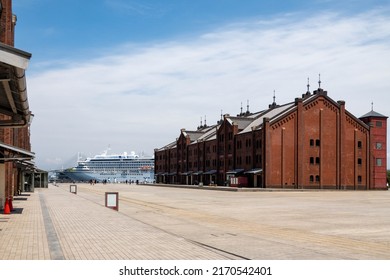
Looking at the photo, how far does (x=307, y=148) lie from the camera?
7262cm

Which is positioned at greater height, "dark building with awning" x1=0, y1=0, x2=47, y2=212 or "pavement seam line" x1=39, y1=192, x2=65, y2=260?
"dark building with awning" x1=0, y1=0, x2=47, y2=212

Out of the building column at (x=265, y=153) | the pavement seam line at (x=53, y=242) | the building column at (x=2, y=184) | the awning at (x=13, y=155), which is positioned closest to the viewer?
the pavement seam line at (x=53, y=242)

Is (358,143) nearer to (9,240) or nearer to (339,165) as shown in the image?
(339,165)

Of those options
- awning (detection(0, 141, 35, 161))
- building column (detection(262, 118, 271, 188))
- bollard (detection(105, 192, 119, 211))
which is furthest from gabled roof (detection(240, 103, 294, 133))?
awning (detection(0, 141, 35, 161))

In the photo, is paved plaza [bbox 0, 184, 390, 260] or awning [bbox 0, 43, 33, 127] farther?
paved plaza [bbox 0, 184, 390, 260]

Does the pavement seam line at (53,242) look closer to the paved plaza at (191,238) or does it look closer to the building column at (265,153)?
Result: the paved plaza at (191,238)

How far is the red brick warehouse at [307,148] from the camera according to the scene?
70.7 m

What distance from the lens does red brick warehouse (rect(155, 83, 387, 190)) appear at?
232 feet

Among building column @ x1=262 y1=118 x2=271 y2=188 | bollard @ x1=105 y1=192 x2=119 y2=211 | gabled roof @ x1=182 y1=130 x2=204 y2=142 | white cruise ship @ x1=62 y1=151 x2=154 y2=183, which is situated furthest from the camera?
white cruise ship @ x1=62 y1=151 x2=154 y2=183

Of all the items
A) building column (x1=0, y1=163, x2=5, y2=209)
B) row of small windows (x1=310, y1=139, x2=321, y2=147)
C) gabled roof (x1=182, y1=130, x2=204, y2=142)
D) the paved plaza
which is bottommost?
the paved plaza

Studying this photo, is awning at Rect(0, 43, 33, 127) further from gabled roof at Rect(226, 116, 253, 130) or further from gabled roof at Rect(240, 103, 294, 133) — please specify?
gabled roof at Rect(226, 116, 253, 130)

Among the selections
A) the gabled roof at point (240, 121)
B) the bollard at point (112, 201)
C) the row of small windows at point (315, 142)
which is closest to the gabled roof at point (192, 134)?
the gabled roof at point (240, 121)

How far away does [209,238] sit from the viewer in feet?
47.8
